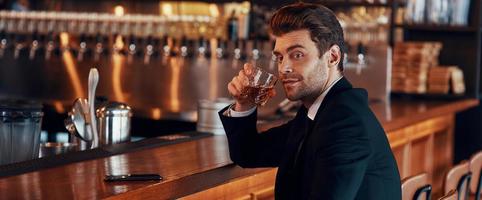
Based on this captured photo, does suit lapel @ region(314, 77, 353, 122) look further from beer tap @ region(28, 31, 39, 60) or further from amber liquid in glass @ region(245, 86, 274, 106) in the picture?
beer tap @ region(28, 31, 39, 60)

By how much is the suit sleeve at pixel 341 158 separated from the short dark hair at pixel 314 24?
21cm

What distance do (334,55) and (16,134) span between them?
1669 millimetres

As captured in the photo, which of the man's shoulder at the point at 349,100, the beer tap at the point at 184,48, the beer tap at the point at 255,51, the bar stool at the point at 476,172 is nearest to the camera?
the man's shoulder at the point at 349,100

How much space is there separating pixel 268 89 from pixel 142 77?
605 cm

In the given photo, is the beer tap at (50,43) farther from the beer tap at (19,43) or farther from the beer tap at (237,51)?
the beer tap at (237,51)

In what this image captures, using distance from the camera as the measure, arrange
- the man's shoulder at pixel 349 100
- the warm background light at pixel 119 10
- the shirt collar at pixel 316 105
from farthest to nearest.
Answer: the warm background light at pixel 119 10 < the shirt collar at pixel 316 105 < the man's shoulder at pixel 349 100

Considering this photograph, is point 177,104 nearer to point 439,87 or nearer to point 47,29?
point 47,29

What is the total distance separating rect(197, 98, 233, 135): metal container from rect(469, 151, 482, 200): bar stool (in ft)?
3.95

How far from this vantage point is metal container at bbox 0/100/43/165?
420cm

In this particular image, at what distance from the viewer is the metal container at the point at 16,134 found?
4.20 metres

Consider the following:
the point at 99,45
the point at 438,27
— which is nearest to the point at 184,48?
the point at 99,45

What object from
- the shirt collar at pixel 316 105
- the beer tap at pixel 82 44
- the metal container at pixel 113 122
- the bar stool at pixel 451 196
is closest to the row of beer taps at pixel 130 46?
the beer tap at pixel 82 44

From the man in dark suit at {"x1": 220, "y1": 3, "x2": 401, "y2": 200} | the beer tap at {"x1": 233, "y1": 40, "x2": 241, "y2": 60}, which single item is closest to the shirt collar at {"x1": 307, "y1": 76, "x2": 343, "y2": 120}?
the man in dark suit at {"x1": 220, "y1": 3, "x2": 401, "y2": 200}

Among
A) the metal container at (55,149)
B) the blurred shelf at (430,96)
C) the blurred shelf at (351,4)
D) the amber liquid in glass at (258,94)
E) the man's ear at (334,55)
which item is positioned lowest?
the blurred shelf at (430,96)
